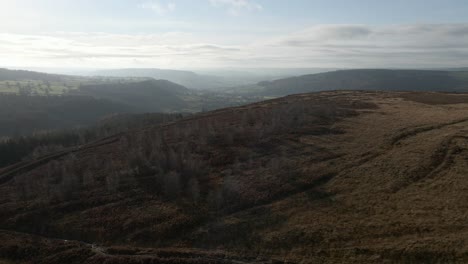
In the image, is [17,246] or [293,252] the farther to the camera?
[17,246]

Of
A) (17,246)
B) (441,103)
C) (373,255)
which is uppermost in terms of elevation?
(441,103)

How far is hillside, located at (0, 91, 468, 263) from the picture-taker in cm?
3353

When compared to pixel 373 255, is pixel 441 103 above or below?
above

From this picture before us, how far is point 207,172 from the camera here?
5891 cm

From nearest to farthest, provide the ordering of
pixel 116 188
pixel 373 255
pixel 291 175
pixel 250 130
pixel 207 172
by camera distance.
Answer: pixel 373 255 < pixel 291 175 < pixel 116 188 < pixel 207 172 < pixel 250 130

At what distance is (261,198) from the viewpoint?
150 feet

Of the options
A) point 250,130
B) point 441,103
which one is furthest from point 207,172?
point 441,103

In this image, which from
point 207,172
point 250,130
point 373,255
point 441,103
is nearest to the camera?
point 373,255

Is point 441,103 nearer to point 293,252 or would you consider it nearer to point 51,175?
point 293,252

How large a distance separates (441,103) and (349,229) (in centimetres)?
7249

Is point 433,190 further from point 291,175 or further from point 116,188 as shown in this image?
point 116,188

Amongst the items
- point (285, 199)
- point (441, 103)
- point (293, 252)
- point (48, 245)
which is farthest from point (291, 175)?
point (441, 103)

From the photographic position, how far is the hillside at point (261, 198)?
110 ft

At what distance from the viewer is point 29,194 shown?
57.2 m
